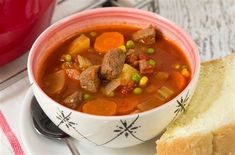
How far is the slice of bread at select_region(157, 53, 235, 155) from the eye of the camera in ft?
5.69

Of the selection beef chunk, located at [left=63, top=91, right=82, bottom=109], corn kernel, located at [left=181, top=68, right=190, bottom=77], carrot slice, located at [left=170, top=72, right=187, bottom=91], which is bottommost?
beef chunk, located at [left=63, top=91, right=82, bottom=109]

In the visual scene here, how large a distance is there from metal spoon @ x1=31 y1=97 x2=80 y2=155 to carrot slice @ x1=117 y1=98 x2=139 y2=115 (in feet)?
0.76

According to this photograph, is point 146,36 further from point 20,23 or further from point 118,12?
point 20,23

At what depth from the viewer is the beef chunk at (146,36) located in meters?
1.93

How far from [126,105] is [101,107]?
0.27 feet

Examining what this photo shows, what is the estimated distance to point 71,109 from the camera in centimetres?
167

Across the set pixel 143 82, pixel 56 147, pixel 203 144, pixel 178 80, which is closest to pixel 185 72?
pixel 178 80

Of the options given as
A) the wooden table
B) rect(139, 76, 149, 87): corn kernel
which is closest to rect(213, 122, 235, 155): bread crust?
rect(139, 76, 149, 87): corn kernel

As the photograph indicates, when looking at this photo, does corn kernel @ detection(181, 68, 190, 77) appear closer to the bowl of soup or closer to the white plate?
the bowl of soup

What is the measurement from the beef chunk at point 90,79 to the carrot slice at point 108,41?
5.8 inches

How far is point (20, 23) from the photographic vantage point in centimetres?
202

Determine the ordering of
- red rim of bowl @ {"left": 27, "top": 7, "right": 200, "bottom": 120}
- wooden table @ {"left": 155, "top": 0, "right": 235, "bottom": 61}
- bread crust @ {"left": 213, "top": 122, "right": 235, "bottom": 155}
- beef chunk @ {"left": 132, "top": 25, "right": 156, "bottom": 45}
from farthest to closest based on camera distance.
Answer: wooden table @ {"left": 155, "top": 0, "right": 235, "bottom": 61}, beef chunk @ {"left": 132, "top": 25, "right": 156, "bottom": 45}, bread crust @ {"left": 213, "top": 122, "right": 235, "bottom": 155}, red rim of bowl @ {"left": 27, "top": 7, "right": 200, "bottom": 120}

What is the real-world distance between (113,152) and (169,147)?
8.4 inches

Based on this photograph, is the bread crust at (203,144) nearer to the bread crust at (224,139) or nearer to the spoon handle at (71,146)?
the bread crust at (224,139)
